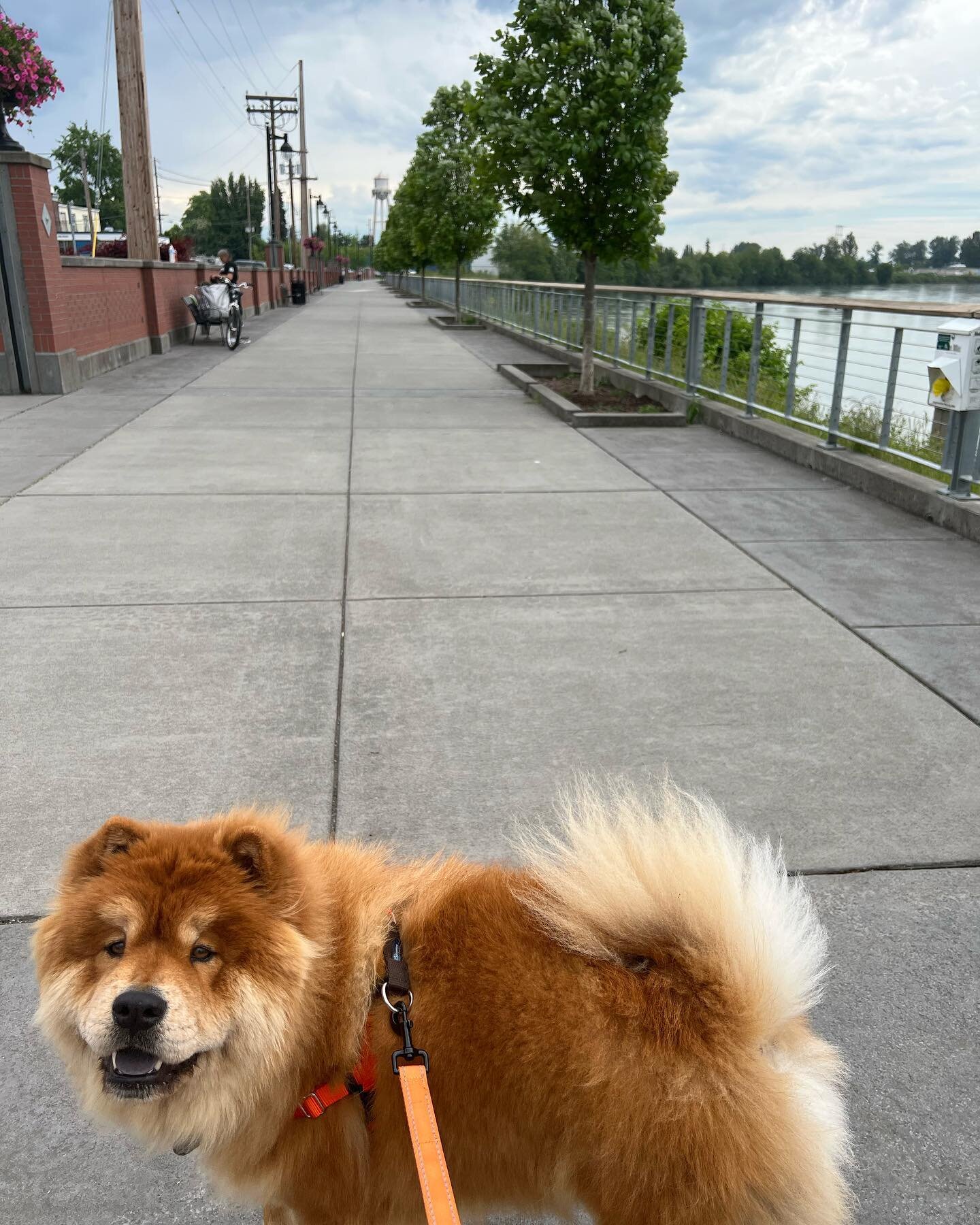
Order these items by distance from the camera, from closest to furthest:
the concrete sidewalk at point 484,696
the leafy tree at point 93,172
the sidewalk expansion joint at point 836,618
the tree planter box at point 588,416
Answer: the concrete sidewalk at point 484,696, the sidewalk expansion joint at point 836,618, the tree planter box at point 588,416, the leafy tree at point 93,172

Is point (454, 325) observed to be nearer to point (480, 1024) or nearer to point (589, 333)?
point (589, 333)

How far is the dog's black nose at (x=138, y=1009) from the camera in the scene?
151cm

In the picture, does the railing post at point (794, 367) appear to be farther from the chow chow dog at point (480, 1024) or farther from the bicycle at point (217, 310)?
the bicycle at point (217, 310)

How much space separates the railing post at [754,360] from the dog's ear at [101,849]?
32.7 feet

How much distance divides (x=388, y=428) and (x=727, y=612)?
7.01 metres

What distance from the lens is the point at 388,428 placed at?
11836 mm

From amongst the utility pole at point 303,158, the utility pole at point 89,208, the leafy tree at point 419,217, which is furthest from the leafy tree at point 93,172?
the leafy tree at point 419,217

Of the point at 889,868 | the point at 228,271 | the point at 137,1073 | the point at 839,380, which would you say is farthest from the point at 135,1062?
the point at 228,271

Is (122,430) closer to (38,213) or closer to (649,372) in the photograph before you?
(38,213)

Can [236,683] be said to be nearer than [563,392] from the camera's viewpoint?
Yes

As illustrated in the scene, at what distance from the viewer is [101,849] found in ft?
5.71

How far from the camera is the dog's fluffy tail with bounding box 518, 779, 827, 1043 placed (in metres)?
1.72

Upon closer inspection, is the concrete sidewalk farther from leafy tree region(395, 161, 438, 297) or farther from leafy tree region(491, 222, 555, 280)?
leafy tree region(491, 222, 555, 280)

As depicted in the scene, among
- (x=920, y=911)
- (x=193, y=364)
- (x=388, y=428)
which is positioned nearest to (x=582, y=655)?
(x=920, y=911)
